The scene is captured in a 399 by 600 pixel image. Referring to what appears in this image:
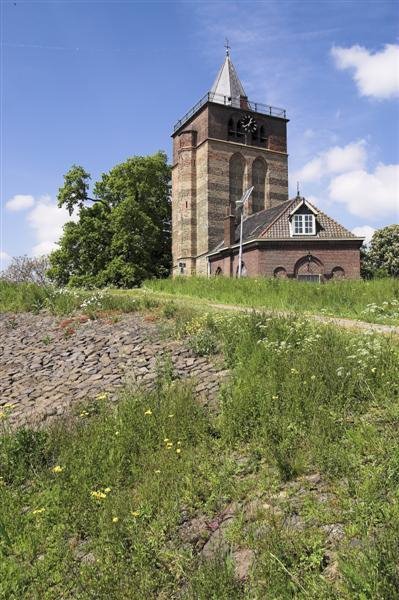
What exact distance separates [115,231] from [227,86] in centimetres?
1850

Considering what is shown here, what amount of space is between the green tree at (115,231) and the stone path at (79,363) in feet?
101

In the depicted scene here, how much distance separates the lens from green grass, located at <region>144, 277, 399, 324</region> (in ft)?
42.6

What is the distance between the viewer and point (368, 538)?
381cm

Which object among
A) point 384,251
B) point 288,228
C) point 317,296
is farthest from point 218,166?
point 317,296

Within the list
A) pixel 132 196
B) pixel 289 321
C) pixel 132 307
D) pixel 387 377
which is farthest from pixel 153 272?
pixel 387 377

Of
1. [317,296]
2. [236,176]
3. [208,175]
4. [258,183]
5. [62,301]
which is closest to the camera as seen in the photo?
[317,296]

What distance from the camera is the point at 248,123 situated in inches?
1842

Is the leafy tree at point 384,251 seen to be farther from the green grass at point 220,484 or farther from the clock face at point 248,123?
the green grass at point 220,484

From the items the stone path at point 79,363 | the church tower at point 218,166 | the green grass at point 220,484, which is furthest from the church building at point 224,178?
the green grass at point 220,484

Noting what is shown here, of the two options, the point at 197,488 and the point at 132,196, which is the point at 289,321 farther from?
the point at 132,196

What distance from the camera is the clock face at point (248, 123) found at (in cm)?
4669

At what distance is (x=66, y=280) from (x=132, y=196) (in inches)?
404

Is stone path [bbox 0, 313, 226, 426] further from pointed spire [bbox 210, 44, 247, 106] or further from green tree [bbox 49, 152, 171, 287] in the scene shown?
pointed spire [bbox 210, 44, 247, 106]

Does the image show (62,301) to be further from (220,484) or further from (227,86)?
(227,86)
